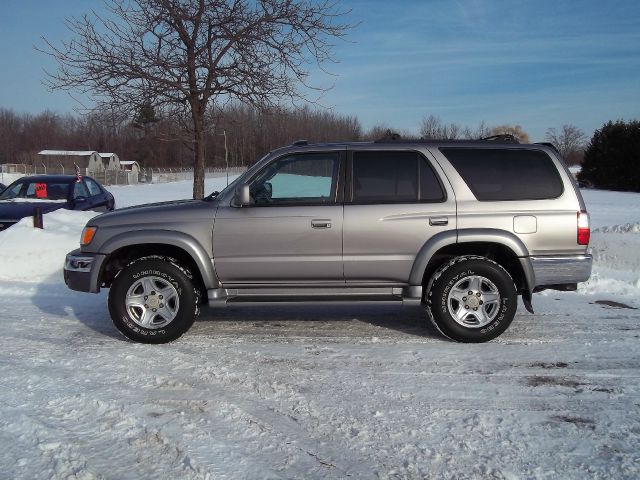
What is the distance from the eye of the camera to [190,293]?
17.2ft

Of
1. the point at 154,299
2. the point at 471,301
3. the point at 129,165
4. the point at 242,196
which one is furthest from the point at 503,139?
the point at 129,165

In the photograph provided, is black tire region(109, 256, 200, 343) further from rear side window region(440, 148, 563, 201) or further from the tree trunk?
the tree trunk

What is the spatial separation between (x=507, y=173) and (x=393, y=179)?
1.09 metres

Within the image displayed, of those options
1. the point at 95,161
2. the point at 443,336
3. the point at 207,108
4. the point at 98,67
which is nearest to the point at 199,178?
the point at 207,108

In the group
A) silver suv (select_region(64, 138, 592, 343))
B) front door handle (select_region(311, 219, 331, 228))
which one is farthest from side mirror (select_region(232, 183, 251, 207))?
front door handle (select_region(311, 219, 331, 228))

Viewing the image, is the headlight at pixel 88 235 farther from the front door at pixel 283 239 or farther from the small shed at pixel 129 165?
the small shed at pixel 129 165

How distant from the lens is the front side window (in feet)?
17.5

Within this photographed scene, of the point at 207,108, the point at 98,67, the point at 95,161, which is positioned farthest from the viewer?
the point at 95,161

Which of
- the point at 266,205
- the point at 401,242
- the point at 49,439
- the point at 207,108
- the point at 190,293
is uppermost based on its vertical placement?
the point at 207,108

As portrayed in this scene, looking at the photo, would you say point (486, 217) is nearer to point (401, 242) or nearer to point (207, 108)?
point (401, 242)

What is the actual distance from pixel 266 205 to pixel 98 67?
6306 mm

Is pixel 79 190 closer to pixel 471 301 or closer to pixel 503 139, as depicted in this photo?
pixel 503 139

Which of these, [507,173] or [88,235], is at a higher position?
[507,173]

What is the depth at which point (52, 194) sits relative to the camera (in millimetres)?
11953
